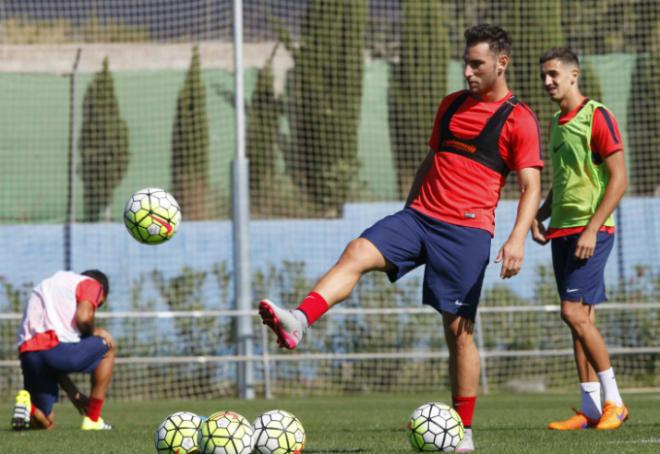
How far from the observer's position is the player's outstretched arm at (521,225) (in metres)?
5.96

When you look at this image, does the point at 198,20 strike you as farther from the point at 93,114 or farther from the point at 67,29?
the point at 93,114

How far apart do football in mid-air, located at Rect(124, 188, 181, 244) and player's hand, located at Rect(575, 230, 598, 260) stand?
8.15 feet

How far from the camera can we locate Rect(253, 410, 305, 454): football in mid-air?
17.5 ft

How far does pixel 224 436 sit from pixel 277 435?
301mm

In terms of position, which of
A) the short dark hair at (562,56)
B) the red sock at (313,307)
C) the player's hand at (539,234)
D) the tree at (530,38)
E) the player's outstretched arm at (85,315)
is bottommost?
the player's outstretched arm at (85,315)

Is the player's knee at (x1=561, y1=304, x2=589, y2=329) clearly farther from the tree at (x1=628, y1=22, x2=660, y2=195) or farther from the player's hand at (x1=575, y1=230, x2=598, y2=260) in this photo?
the tree at (x1=628, y1=22, x2=660, y2=195)

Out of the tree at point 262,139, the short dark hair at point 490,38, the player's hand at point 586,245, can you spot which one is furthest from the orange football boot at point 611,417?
the tree at point 262,139

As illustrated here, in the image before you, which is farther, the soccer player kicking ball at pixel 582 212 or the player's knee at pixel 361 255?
the soccer player kicking ball at pixel 582 212

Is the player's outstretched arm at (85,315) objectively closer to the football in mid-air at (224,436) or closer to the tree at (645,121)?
the football in mid-air at (224,436)

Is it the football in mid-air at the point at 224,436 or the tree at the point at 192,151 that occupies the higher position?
the tree at the point at 192,151

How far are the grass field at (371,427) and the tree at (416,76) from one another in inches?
247

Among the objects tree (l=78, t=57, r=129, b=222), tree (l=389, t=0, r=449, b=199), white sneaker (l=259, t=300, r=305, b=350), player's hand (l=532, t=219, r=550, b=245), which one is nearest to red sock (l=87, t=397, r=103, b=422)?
player's hand (l=532, t=219, r=550, b=245)

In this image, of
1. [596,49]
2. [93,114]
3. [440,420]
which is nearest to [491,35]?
[440,420]

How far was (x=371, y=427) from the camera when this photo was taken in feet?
28.4
